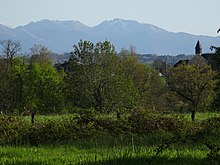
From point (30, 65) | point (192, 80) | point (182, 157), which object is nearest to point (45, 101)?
point (30, 65)

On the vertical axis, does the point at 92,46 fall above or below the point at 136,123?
above

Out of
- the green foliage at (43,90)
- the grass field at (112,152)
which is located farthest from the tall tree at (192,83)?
the grass field at (112,152)

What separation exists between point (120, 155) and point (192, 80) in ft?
164

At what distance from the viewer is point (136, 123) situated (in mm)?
14344

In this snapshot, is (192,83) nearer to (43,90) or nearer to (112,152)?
(43,90)

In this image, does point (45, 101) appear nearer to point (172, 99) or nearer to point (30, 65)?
point (30, 65)

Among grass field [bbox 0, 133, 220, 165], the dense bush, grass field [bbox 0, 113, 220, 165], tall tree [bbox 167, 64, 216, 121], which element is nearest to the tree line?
tall tree [bbox 167, 64, 216, 121]

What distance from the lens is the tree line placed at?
25656 millimetres

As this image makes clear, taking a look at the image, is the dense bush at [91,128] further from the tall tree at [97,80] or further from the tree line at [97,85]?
the tall tree at [97,80]

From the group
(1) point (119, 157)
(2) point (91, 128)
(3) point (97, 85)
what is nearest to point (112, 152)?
(1) point (119, 157)

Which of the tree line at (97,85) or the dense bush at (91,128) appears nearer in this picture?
the dense bush at (91,128)

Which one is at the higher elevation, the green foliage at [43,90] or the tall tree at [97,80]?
the tall tree at [97,80]

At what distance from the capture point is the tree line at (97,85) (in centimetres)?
2566

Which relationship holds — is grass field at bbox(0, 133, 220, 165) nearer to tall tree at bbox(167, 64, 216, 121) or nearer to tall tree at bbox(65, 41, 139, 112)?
tall tree at bbox(65, 41, 139, 112)
